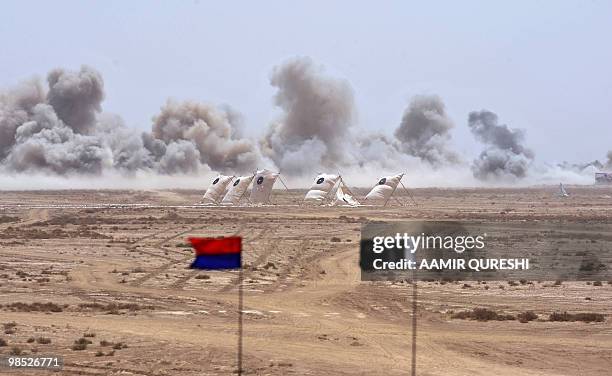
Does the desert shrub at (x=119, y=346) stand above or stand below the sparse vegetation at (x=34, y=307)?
below

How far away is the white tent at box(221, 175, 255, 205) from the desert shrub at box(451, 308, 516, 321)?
62791 millimetres

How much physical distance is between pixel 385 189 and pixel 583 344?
66.1 metres

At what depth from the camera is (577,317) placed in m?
27.2

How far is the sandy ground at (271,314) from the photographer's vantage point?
68.6 ft

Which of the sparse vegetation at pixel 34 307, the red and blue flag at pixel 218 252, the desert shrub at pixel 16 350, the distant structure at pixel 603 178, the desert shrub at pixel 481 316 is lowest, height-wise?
the desert shrub at pixel 16 350

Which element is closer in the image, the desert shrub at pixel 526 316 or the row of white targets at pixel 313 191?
the desert shrub at pixel 526 316

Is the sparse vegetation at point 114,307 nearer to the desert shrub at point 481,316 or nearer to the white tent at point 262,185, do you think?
the desert shrub at point 481,316

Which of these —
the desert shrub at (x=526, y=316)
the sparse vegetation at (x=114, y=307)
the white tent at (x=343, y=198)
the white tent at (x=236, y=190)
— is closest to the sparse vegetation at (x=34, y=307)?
the sparse vegetation at (x=114, y=307)

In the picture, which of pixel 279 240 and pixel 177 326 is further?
pixel 279 240

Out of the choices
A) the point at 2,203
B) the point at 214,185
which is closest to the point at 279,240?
the point at 214,185

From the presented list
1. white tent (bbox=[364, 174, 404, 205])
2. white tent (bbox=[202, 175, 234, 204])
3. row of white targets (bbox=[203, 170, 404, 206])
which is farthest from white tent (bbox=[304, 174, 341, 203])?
white tent (bbox=[202, 175, 234, 204])

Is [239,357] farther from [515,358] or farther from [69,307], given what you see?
[69,307]

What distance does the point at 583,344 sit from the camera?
77.2ft

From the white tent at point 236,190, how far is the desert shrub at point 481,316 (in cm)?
6279
